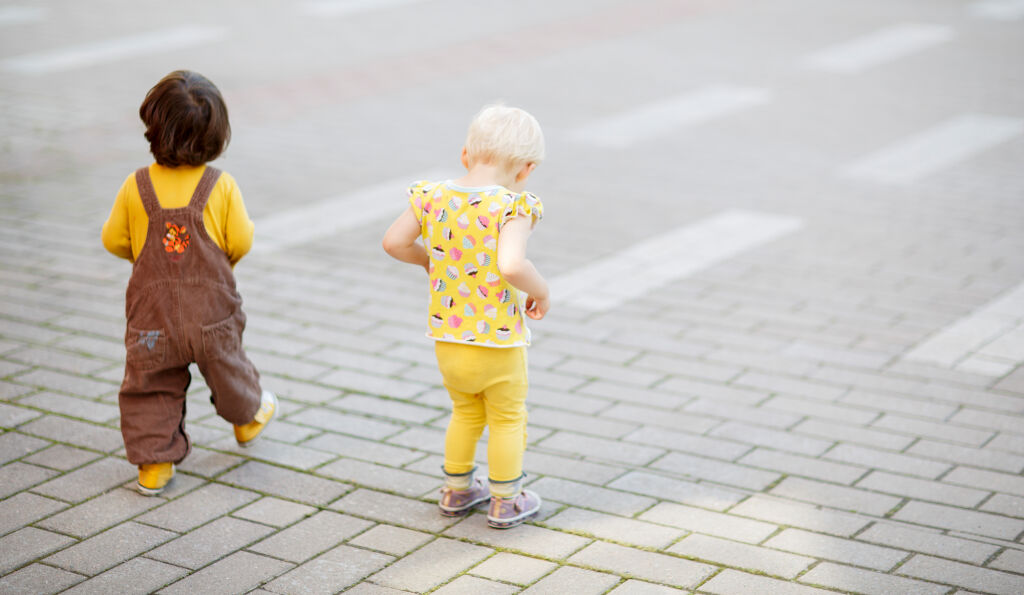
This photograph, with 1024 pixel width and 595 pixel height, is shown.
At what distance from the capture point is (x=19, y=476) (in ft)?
14.0

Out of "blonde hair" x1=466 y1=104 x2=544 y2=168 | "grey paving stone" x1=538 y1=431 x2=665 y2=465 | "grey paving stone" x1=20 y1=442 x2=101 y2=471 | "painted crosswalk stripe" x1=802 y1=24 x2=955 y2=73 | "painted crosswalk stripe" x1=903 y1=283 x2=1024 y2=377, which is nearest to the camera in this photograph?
"blonde hair" x1=466 y1=104 x2=544 y2=168

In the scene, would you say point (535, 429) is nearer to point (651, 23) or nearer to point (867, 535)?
point (867, 535)

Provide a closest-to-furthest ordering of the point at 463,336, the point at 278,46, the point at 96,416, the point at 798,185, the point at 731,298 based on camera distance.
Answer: the point at 463,336
the point at 96,416
the point at 731,298
the point at 798,185
the point at 278,46

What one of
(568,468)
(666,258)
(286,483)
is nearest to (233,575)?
(286,483)

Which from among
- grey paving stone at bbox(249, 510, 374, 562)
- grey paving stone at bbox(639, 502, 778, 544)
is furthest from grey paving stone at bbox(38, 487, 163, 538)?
grey paving stone at bbox(639, 502, 778, 544)

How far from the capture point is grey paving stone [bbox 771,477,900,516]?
4.24 m

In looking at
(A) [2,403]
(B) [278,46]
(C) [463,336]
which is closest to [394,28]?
(B) [278,46]

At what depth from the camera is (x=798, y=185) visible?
28.3 feet

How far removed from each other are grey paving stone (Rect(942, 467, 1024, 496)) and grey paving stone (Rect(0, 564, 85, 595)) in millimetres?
3024

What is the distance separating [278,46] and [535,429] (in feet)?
30.6

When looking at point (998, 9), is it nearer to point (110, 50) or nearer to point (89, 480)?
point (110, 50)

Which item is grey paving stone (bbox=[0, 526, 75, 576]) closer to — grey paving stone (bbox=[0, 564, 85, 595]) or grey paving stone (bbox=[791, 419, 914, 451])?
grey paving stone (bbox=[0, 564, 85, 595])

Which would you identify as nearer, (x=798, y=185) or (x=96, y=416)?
(x=96, y=416)

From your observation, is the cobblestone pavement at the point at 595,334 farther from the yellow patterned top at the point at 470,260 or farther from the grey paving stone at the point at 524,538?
the yellow patterned top at the point at 470,260
